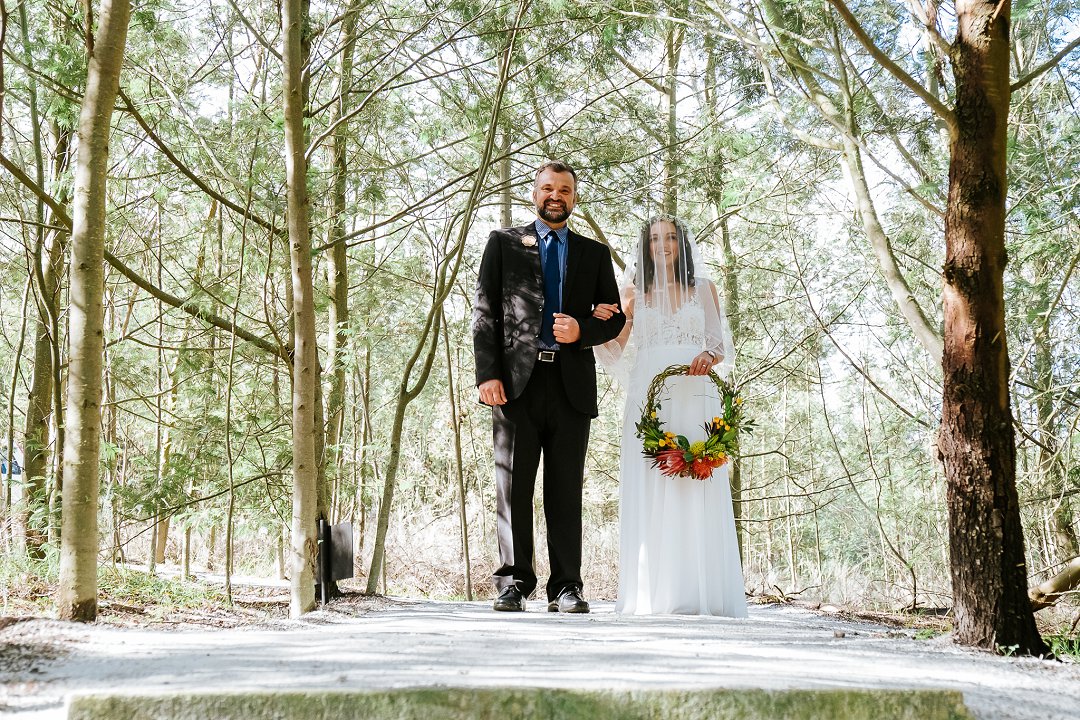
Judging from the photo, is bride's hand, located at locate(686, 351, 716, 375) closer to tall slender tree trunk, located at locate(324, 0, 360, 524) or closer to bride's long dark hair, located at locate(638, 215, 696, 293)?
bride's long dark hair, located at locate(638, 215, 696, 293)

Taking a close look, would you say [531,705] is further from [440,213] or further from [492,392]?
[440,213]

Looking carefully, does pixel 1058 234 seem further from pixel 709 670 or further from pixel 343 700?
pixel 343 700

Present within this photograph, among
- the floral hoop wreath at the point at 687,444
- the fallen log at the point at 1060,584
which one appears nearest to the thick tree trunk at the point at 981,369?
the fallen log at the point at 1060,584

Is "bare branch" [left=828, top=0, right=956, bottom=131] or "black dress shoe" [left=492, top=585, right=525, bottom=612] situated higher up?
"bare branch" [left=828, top=0, right=956, bottom=131]

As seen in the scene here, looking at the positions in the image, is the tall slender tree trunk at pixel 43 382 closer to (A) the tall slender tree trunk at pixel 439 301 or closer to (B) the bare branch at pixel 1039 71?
(A) the tall slender tree trunk at pixel 439 301

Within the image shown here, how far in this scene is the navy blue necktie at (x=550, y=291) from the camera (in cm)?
483

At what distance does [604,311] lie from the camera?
4.91 m

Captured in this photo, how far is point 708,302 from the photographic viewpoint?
17.8ft

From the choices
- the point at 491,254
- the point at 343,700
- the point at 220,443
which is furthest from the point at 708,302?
the point at 343,700

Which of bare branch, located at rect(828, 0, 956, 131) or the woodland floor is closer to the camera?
the woodland floor

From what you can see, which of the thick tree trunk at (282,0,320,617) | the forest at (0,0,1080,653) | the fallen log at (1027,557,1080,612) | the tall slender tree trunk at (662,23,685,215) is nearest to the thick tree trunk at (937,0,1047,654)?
the forest at (0,0,1080,653)

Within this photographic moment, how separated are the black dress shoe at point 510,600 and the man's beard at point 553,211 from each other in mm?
1978

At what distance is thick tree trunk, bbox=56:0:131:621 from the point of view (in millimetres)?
3289

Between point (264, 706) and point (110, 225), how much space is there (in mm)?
6715
